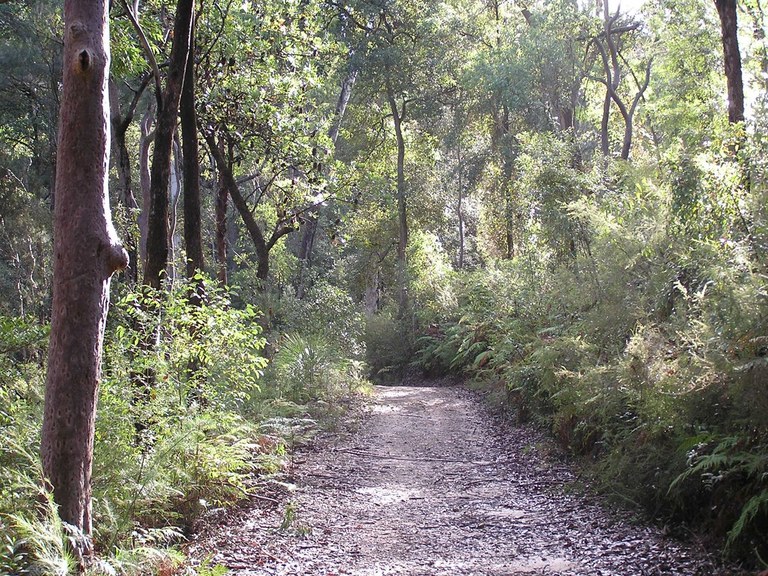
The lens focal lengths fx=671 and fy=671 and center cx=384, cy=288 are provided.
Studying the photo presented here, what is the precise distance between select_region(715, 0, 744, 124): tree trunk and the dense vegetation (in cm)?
8

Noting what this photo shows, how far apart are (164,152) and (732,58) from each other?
8.72 metres

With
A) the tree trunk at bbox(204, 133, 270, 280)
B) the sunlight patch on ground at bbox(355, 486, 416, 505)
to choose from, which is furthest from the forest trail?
the tree trunk at bbox(204, 133, 270, 280)

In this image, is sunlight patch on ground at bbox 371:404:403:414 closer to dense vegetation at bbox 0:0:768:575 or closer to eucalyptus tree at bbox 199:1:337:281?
dense vegetation at bbox 0:0:768:575

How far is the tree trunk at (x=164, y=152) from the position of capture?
7.91 metres

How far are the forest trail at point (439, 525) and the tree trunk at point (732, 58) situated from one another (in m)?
6.01

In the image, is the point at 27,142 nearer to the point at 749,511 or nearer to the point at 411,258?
the point at 411,258

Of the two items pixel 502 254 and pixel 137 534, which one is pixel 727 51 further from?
pixel 502 254

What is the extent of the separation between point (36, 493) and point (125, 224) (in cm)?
1019

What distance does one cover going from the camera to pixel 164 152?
8.21 meters

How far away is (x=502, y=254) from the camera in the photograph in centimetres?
3008

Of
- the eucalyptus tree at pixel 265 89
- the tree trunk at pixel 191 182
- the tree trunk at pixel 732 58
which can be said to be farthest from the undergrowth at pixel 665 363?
the eucalyptus tree at pixel 265 89

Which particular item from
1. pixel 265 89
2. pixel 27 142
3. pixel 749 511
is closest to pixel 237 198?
pixel 265 89

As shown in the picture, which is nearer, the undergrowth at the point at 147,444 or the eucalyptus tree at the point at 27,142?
the undergrowth at the point at 147,444

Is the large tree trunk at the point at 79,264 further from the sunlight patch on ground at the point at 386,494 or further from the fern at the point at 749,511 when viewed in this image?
the fern at the point at 749,511
